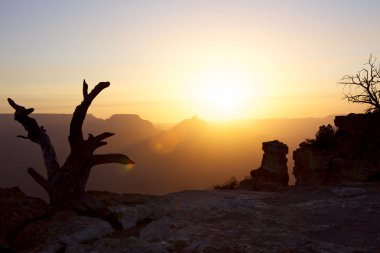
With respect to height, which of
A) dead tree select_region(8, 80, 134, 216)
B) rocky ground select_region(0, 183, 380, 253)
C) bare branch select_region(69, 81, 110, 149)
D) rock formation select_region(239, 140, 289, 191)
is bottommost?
rock formation select_region(239, 140, 289, 191)

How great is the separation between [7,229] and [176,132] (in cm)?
17036

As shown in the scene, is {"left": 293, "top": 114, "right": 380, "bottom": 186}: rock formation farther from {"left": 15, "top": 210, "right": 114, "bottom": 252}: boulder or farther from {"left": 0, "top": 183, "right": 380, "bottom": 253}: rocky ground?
{"left": 15, "top": 210, "right": 114, "bottom": 252}: boulder

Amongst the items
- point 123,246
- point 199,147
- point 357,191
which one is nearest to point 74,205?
point 123,246

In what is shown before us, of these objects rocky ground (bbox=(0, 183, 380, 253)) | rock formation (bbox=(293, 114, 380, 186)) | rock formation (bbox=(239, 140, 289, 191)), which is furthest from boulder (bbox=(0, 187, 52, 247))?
rock formation (bbox=(239, 140, 289, 191))

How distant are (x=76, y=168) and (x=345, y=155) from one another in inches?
1029

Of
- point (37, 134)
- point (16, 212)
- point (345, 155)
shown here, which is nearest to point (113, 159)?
point (37, 134)

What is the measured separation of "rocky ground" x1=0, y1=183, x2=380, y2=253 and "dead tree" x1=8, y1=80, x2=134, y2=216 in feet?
1.29

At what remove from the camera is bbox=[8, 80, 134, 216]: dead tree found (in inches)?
437

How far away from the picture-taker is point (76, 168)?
11.3 metres

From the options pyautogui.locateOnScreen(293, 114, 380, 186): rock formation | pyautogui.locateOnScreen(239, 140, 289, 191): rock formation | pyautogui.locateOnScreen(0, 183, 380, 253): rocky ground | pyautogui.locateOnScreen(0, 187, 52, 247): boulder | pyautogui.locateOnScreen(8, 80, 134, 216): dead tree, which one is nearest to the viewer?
pyautogui.locateOnScreen(0, 183, 380, 253): rocky ground

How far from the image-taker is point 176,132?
18025 cm

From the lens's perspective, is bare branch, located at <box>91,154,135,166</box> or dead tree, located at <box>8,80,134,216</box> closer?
dead tree, located at <box>8,80,134,216</box>

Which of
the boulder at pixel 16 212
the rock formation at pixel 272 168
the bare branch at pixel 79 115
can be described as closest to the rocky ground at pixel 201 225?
the boulder at pixel 16 212

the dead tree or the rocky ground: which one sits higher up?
the dead tree
